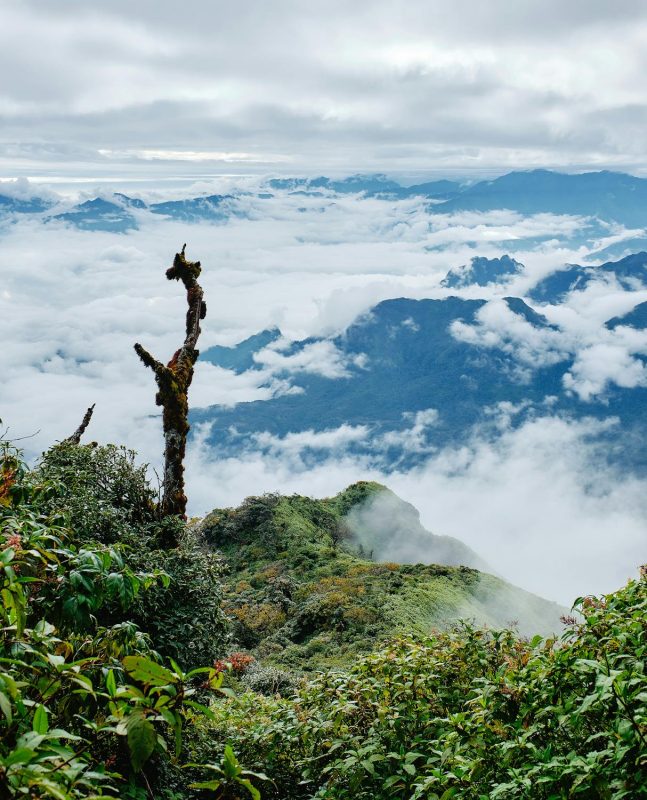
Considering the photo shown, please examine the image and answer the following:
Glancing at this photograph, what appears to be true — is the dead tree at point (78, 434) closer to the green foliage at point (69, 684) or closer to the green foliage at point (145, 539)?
the green foliage at point (145, 539)

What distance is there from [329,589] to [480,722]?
39.3 metres

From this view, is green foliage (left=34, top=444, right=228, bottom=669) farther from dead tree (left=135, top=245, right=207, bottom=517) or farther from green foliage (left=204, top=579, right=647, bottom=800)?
green foliage (left=204, top=579, right=647, bottom=800)

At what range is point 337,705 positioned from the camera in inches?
305

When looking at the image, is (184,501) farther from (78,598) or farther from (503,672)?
(78,598)

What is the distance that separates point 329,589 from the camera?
4469cm

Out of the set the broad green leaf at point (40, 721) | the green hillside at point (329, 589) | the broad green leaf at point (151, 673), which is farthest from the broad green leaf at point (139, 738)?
the green hillside at point (329, 589)

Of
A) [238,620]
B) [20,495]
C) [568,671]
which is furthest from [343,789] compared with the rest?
[238,620]

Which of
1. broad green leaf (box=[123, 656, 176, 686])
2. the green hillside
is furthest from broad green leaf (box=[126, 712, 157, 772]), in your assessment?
the green hillside

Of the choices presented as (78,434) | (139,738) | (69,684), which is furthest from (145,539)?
(139,738)

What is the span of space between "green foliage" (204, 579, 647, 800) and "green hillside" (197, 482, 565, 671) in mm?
7972

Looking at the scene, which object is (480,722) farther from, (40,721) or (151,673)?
(40,721)

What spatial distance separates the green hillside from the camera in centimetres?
3503

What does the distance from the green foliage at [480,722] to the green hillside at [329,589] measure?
7972 millimetres

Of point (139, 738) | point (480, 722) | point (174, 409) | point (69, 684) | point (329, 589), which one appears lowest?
point (329, 589)
